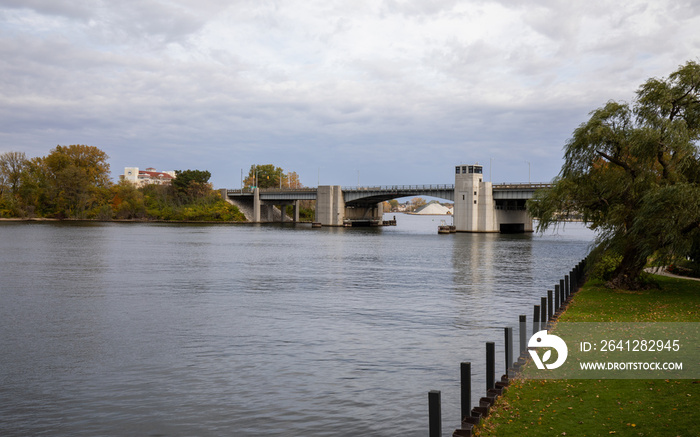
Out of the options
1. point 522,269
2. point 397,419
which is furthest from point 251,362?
point 522,269

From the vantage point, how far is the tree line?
157 meters

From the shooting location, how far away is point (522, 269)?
165 feet

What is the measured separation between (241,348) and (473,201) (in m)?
109

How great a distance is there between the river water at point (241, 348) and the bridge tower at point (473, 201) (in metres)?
81.7

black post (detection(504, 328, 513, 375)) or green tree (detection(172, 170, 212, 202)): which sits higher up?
green tree (detection(172, 170, 212, 202))

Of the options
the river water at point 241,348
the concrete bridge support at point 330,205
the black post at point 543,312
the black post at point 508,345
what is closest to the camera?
the river water at point 241,348

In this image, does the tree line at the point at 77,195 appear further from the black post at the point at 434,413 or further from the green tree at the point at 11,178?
the black post at the point at 434,413

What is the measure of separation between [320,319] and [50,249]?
1960 inches

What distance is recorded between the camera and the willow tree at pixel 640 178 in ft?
86.8

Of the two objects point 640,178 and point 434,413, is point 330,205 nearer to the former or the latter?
point 640,178

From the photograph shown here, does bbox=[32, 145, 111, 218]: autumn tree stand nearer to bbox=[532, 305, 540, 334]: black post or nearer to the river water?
the river water

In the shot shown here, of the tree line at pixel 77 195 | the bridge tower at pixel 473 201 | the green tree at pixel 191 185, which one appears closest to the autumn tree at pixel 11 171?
the tree line at pixel 77 195

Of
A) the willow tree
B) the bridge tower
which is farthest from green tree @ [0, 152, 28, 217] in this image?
the willow tree

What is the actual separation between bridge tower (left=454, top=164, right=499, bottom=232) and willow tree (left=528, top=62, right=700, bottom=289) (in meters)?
91.5
